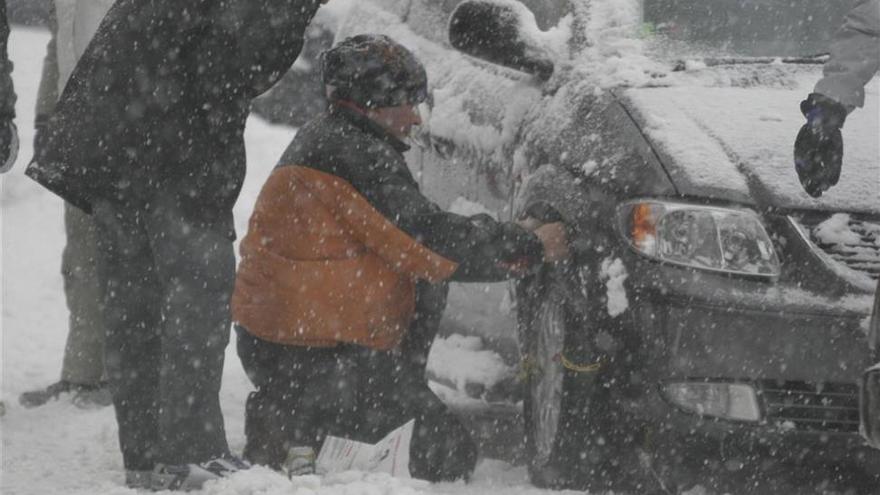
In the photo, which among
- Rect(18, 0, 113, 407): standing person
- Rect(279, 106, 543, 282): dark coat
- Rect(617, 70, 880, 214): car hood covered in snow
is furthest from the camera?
Rect(18, 0, 113, 407): standing person

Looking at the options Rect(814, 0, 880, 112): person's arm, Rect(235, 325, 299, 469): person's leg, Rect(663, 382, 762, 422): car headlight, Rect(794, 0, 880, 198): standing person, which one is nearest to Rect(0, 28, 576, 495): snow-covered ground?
Rect(235, 325, 299, 469): person's leg

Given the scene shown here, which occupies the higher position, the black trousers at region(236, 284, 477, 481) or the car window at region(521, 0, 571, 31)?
the car window at region(521, 0, 571, 31)

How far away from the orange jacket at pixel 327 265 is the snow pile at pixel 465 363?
0.46 m

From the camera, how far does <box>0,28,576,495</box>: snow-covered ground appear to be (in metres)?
3.47

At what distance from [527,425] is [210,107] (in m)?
1.34

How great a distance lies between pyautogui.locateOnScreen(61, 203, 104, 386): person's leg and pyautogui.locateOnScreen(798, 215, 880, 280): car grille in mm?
2884

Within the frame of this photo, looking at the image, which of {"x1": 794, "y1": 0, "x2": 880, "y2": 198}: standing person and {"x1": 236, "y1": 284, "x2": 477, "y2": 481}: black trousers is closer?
{"x1": 794, "y1": 0, "x2": 880, "y2": 198}: standing person

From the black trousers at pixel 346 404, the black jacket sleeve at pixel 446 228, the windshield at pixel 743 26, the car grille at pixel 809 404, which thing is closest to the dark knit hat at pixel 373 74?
the black jacket sleeve at pixel 446 228

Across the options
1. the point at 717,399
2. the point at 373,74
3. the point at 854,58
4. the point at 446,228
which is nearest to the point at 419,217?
the point at 446,228

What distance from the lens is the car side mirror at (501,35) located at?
4535 millimetres

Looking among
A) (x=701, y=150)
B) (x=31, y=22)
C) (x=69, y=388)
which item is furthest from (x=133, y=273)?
(x=31, y=22)

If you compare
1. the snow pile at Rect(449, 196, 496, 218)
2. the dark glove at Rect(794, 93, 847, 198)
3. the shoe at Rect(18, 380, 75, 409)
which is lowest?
the shoe at Rect(18, 380, 75, 409)

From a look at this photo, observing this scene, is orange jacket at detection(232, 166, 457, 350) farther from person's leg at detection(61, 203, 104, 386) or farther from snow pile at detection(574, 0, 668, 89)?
person's leg at detection(61, 203, 104, 386)

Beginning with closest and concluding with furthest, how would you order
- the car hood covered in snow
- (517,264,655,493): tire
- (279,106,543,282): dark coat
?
the car hood covered in snow, (517,264,655,493): tire, (279,106,543,282): dark coat
